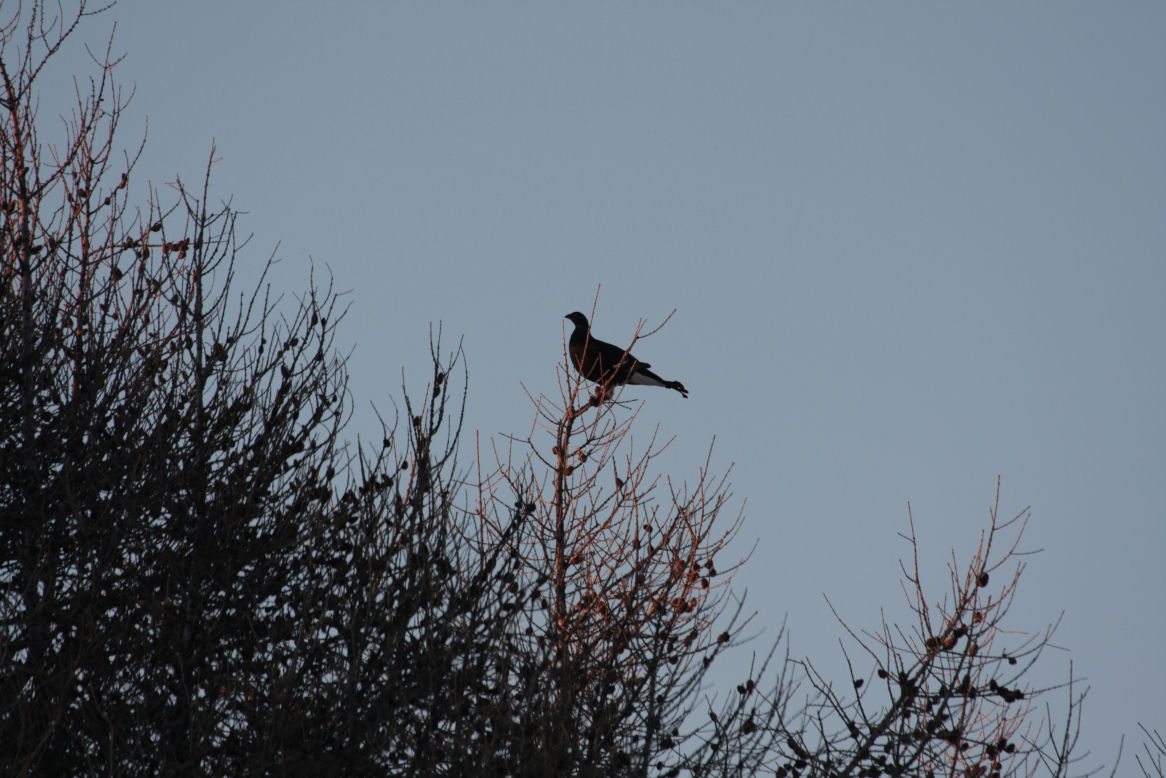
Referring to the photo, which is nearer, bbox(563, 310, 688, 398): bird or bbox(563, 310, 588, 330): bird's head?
bbox(563, 310, 688, 398): bird

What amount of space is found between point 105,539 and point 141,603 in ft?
1.78

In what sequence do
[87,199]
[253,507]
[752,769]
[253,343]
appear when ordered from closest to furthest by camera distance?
[752,769] < [253,507] < [253,343] < [87,199]

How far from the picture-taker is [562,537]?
830 centimetres

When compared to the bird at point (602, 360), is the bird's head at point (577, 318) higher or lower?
higher

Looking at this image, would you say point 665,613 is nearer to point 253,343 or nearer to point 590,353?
point 253,343

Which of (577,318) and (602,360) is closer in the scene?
(602,360)

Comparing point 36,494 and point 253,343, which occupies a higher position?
point 253,343

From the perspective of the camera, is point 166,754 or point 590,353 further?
point 590,353

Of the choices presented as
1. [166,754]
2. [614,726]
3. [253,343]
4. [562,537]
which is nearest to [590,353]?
[562,537]

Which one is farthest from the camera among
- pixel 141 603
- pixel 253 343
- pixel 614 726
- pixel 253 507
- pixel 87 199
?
pixel 87 199

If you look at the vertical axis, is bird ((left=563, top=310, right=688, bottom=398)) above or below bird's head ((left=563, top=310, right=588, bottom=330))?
below

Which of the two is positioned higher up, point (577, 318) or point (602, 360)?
point (577, 318)

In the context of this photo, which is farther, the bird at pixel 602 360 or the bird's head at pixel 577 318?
the bird's head at pixel 577 318

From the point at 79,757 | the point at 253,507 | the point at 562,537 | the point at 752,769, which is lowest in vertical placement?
the point at 79,757
